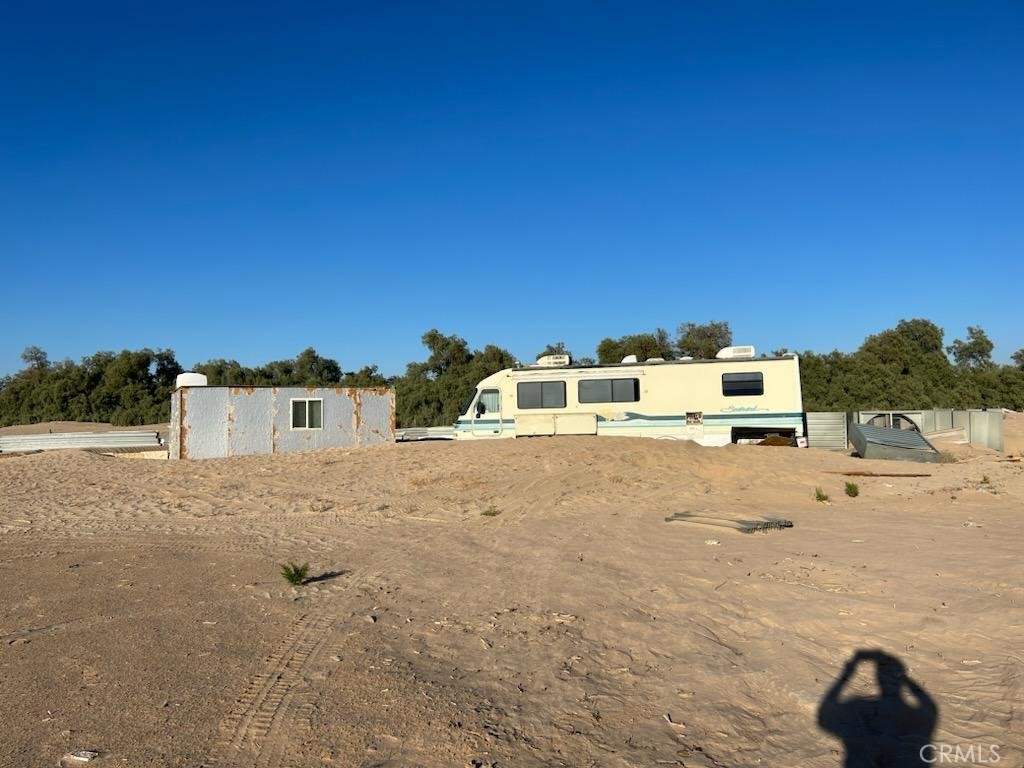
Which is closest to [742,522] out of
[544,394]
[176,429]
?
[544,394]

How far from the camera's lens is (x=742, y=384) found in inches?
790

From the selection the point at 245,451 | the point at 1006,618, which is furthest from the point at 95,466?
the point at 1006,618

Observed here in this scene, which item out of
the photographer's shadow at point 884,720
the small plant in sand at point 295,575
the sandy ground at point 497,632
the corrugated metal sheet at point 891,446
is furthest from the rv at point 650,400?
the photographer's shadow at point 884,720

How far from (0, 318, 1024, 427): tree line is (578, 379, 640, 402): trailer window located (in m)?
18.6

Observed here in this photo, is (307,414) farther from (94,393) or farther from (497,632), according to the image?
(94,393)

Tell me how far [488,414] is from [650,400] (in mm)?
4778

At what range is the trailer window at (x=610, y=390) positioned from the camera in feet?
67.8

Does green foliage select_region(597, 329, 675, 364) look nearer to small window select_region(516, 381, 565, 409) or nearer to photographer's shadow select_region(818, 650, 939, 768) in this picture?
small window select_region(516, 381, 565, 409)

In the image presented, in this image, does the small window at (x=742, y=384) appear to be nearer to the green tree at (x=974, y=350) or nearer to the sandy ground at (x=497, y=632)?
the sandy ground at (x=497, y=632)

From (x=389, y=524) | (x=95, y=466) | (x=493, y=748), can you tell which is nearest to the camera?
(x=493, y=748)

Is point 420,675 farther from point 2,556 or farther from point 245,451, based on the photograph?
point 245,451

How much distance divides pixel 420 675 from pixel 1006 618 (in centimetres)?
→ 448

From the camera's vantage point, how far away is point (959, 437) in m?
25.2

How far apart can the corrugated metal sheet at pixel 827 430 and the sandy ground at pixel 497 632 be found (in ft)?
37.1
